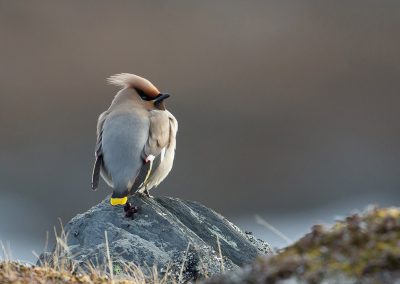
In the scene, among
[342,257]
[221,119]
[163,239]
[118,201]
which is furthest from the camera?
[221,119]

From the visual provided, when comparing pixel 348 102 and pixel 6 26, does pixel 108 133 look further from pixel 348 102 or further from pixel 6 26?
pixel 6 26

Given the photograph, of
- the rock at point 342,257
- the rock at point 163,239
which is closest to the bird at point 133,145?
the rock at point 163,239

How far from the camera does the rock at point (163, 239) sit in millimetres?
7547

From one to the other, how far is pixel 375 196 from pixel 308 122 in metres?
5.58

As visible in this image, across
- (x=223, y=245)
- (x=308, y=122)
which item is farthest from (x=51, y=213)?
(x=223, y=245)

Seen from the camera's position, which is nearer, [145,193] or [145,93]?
[145,193]

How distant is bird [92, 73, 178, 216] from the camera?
30.8 feet

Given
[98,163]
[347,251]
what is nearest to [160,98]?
[98,163]

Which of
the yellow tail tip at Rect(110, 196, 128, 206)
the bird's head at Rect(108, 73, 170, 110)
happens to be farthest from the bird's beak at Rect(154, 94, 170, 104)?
the yellow tail tip at Rect(110, 196, 128, 206)

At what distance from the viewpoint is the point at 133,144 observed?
955 cm

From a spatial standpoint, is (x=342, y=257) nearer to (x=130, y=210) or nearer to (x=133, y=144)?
(x=130, y=210)

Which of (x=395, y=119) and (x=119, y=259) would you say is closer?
(x=119, y=259)

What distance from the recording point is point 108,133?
31.5 ft

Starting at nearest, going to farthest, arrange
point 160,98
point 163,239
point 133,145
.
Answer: point 163,239, point 133,145, point 160,98
